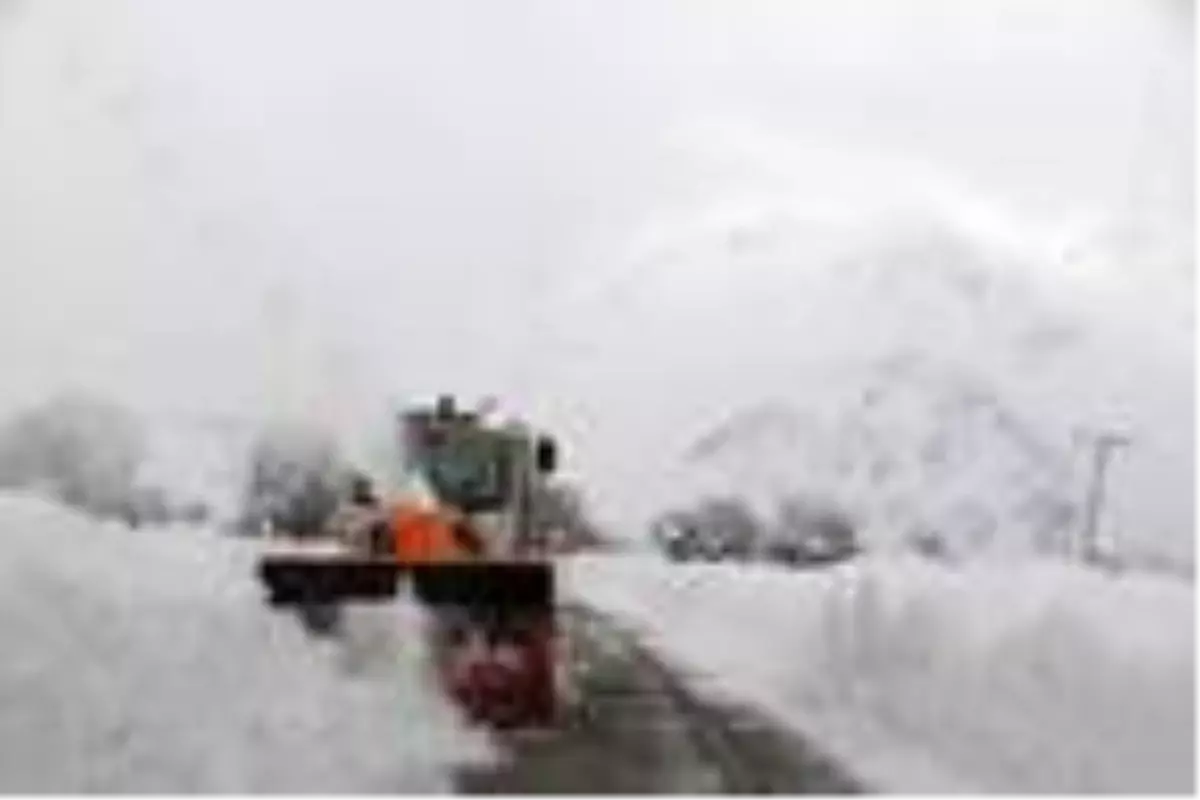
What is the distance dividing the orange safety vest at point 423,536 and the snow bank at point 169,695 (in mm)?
5696

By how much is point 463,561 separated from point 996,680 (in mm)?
7842

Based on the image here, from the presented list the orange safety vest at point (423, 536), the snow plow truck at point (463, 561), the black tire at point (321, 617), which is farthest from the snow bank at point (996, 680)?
the black tire at point (321, 617)

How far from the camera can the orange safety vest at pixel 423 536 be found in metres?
28.7

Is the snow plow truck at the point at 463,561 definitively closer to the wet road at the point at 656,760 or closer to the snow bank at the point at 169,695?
the wet road at the point at 656,760

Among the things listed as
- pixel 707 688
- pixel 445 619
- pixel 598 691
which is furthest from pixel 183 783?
pixel 707 688

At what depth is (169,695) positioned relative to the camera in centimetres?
1492

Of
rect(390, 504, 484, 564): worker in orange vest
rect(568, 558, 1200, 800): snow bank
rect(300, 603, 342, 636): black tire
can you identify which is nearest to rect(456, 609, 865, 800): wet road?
rect(568, 558, 1200, 800): snow bank

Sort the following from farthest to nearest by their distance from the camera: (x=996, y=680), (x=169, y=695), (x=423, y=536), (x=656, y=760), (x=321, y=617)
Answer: (x=423, y=536) < (x=321, y=617) < (x=656, y=760) < (x=996, y=680) < (x=169, y=695)

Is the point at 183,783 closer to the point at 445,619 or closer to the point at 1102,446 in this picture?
the point at 445,619

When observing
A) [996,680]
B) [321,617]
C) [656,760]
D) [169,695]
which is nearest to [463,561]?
[321,617]

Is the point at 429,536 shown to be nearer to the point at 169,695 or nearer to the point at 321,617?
the point at 321,617

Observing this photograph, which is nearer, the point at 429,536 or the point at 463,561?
the point at 463,561

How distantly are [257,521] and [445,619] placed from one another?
22.1 meters

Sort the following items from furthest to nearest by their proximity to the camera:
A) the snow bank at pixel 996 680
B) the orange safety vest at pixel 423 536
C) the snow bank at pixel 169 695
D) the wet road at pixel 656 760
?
the orange safety vest at pixel 423 536 → the wet road at pixel 656 760 → the snow bank at pixel 996 680 → the snow bank at pixel 169 695
